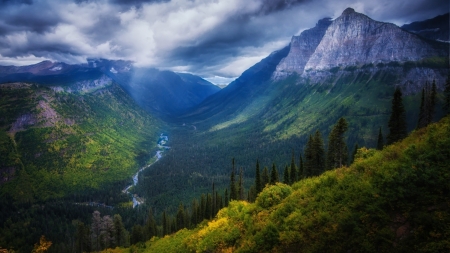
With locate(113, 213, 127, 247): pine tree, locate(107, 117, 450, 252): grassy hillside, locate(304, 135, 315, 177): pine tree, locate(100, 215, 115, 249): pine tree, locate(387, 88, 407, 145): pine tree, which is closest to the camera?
locate(107, 117, 450, 252): grassy hillside

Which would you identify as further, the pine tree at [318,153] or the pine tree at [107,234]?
the pine tree at [107,234]

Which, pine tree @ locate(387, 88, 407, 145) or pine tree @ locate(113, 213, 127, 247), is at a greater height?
pine tree @ locate(387, 88, 407, 145)

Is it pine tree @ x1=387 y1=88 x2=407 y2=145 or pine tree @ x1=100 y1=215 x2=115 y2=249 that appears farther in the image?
pine tree @ x1=100 y1=215 x2=115 y2=249

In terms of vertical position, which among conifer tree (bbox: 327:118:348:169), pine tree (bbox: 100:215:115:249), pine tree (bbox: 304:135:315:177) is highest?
conifer tree (bbox: 327:118:348:169)

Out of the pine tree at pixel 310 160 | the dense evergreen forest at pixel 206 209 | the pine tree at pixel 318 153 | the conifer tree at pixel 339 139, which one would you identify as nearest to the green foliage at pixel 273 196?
the dense evergreen forest at pixel 206 209

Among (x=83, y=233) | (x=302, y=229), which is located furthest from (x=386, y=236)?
(x=83, y=233)

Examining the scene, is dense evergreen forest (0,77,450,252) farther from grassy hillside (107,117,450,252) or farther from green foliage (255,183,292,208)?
grassy hillside (107,117,450,252)

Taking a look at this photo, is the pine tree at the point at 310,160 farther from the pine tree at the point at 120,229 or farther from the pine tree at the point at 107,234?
the pine tree at the point at 107,234

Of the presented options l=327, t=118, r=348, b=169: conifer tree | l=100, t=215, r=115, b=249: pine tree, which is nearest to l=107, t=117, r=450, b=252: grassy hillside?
l=327, t=118, r=348, b=169: conifer tree
